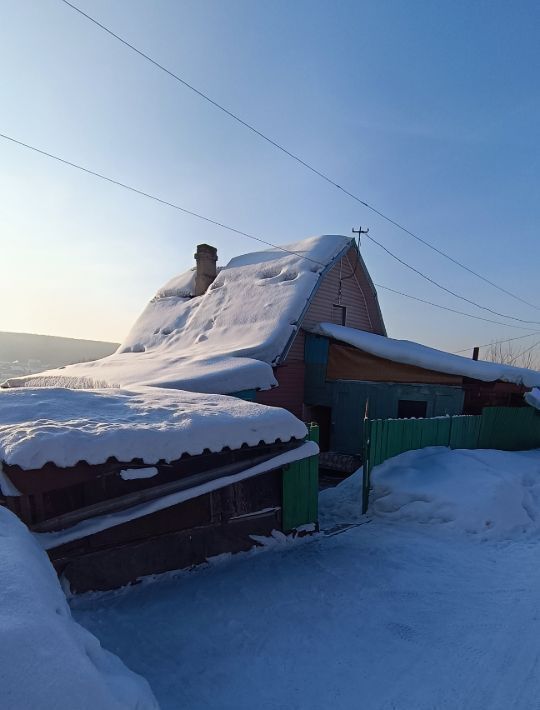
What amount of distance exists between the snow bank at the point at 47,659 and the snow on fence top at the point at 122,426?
3.83 ft

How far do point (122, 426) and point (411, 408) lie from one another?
29.3 ft

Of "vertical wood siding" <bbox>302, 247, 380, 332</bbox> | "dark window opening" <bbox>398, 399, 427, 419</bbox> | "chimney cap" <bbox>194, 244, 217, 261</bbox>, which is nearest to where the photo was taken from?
"dark window opening" <bbox>398, 399, 427, 419</bbox>

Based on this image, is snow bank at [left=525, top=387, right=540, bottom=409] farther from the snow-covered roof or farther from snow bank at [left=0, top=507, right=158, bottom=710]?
snow bank at [left=0, top=507, right=158, bottom=710]

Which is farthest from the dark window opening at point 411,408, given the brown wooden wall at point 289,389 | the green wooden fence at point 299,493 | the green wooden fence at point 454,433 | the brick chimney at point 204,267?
the brick chimney at point 204,267

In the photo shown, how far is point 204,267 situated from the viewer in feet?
54.6

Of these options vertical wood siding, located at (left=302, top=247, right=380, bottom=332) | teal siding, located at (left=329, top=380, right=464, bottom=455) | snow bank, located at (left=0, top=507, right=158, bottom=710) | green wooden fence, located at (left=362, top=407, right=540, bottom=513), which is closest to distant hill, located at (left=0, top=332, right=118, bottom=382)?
vertical wood siding, located at (left=302, top=247, right=380, bottom=332)

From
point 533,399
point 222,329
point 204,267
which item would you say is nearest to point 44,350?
point 204,267

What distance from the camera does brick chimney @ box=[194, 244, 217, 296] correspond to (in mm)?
16500

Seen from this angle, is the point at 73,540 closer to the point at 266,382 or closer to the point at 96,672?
the point at 96,672

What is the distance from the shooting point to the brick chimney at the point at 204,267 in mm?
16500

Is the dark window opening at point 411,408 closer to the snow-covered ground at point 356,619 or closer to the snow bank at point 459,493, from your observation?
the snow bank at point 459,493

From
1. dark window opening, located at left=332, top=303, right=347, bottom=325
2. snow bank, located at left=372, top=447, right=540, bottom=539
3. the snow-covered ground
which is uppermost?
dark window opening, located at left=332, top=303, right=347, bottom=325

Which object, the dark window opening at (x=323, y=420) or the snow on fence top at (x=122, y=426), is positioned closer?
the snow on fence top at (x=122, y=426)

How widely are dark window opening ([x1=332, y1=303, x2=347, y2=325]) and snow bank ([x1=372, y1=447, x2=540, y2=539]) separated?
23.6ft
